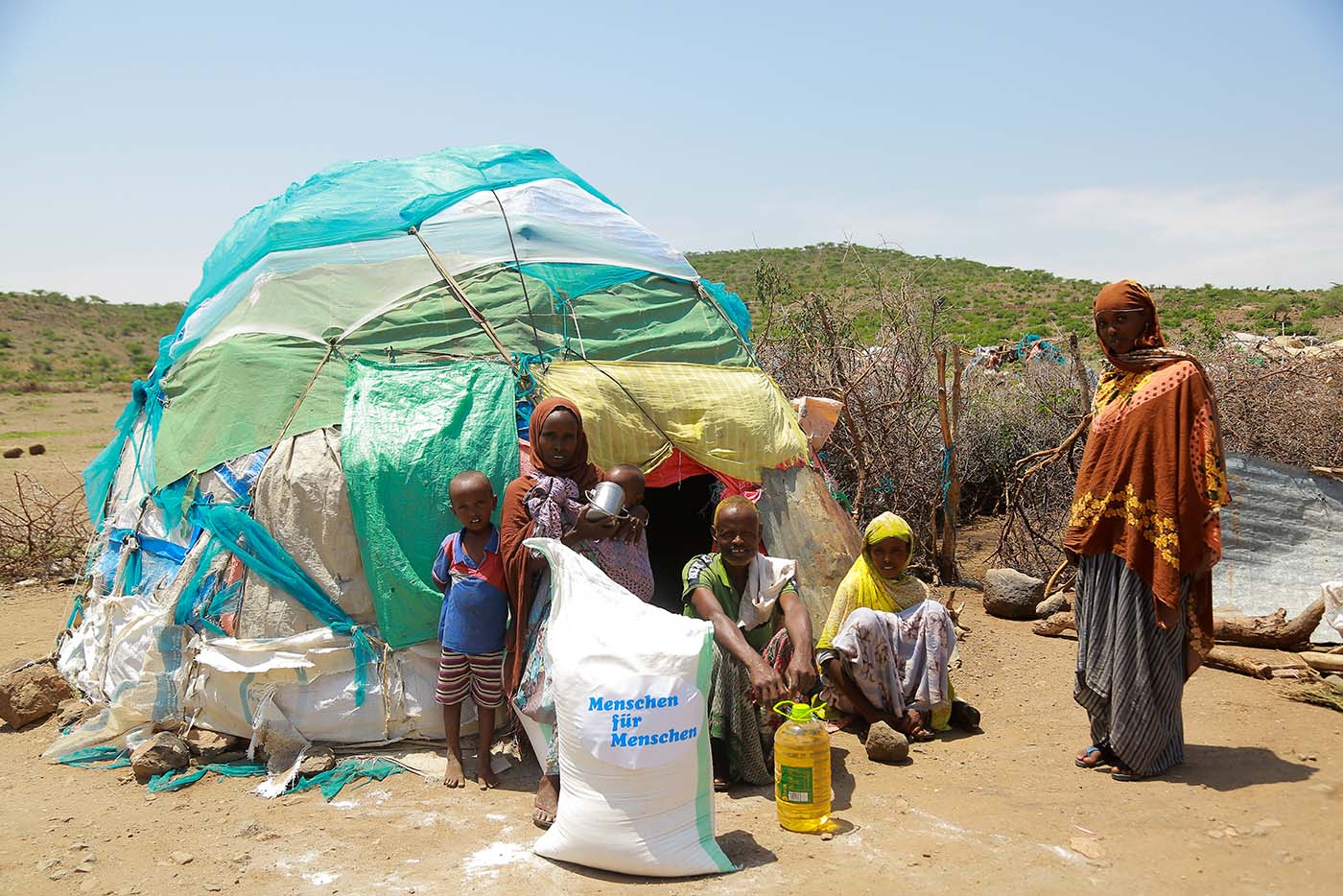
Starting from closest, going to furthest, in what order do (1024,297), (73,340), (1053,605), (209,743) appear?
(209,743)
(1053,605)
(1024,297)
(73,340)

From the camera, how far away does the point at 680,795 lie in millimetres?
2875

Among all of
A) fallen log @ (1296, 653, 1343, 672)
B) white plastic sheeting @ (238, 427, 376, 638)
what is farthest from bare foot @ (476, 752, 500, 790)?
fallen log @ (1296, 653, 1343, 672)

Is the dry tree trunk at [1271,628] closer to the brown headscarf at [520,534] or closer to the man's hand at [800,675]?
the man's hand at [800,675]

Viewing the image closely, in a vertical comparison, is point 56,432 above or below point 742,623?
below

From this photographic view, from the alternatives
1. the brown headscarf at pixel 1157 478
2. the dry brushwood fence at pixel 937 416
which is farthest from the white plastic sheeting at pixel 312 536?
the dry brushwood fence at pixel 937 416

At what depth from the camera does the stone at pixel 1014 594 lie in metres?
5.96

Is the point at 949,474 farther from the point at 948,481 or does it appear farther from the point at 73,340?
the point at 73,340

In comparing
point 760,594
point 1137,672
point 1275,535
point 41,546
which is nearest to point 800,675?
point 760,594

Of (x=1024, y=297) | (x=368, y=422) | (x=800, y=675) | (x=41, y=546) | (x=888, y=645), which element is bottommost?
(x=41, y=546)

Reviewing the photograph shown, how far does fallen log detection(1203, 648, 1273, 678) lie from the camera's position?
472 cm

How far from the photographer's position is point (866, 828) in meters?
3.20

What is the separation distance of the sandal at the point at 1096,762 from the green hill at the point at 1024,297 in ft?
41.8

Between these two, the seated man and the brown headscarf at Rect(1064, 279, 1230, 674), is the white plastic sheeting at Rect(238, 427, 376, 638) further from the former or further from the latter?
the brown headscarf at Rect(1064, 279, 1230, 674)

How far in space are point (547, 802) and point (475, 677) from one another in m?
0.68
